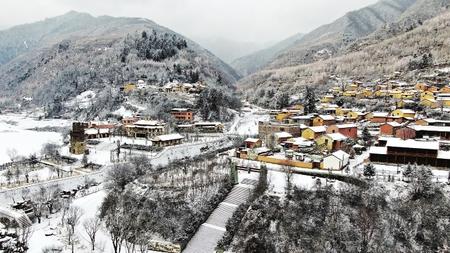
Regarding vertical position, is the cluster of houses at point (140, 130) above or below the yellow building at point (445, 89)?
below

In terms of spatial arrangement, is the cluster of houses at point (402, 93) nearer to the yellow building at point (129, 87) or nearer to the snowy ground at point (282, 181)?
the snowy ground at point (282, 181)

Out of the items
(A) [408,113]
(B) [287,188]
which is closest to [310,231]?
(B) [287,188]

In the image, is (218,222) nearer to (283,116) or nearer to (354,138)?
(354,138)

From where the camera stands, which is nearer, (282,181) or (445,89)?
(282,181)

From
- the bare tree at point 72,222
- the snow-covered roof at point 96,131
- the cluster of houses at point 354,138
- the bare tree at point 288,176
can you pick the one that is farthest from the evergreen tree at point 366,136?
the snow-covered roof at point 96,131

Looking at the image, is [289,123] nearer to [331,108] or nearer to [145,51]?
[331,108]

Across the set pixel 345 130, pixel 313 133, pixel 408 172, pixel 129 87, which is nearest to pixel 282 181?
pixel 408 172
